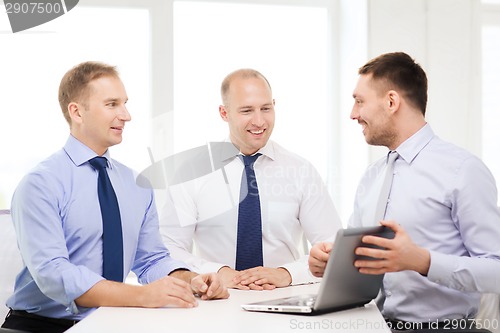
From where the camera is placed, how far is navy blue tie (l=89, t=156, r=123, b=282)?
2.19 metres

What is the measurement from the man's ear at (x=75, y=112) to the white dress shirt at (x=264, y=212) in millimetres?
621

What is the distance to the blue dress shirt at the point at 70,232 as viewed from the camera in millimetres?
1949

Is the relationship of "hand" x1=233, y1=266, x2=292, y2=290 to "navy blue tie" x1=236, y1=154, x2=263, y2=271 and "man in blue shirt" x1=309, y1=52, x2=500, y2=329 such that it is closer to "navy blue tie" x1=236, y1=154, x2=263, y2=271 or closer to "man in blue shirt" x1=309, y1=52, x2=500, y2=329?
"man in blue shirt" x1=309, y1=52, x2=500, y2=329

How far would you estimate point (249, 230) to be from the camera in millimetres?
2736

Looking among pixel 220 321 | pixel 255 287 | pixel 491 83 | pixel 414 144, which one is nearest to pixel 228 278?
pixel 255 287

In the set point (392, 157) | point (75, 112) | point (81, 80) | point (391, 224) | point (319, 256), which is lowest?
point (319, 256)

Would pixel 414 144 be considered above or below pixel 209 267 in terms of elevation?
above

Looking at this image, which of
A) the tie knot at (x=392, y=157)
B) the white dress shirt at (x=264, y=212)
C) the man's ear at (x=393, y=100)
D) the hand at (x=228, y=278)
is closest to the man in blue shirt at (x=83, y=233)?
the hand at (x=228, y=278)

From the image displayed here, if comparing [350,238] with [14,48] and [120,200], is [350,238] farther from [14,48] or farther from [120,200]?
[14,48]

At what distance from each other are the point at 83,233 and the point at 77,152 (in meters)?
0.28

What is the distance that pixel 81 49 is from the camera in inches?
162

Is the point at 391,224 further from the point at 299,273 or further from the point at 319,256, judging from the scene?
the point at 299,273

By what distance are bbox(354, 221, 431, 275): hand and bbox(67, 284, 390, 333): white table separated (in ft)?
0.42

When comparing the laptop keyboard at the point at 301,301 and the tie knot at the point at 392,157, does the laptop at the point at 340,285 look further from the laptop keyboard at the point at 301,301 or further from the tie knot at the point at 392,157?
the tie knot at the point at 392,157
